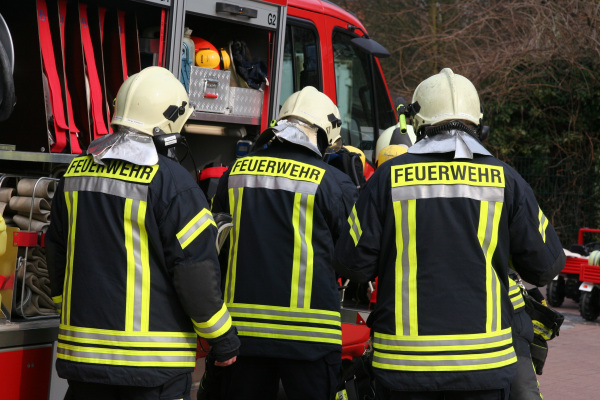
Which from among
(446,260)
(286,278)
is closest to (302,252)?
(286,278)

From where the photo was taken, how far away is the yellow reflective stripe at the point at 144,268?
3.12 meters

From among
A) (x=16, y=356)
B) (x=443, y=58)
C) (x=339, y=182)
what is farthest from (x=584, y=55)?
(x=16, y=356)

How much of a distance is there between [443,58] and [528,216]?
42.9ft

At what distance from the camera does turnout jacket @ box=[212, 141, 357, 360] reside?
12.7 ft

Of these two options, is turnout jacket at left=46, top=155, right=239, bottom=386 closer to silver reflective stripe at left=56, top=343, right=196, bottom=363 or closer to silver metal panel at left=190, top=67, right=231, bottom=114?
silver reflective stripe at left=56, top=343, right=196, bottom=363

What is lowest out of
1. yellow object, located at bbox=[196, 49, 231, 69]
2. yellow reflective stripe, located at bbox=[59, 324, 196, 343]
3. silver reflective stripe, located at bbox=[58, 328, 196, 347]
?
silver reflective stripe, located at bbox=[58, 328, 196, 347]

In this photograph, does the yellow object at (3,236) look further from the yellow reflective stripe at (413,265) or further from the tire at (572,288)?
the tire at (572,288)

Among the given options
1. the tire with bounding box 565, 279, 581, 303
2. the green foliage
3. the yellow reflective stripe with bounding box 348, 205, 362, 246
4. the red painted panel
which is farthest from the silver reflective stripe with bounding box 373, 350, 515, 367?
the green foliage

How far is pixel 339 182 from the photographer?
13.2 feet

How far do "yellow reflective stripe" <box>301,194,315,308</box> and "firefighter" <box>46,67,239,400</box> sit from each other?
70 cm

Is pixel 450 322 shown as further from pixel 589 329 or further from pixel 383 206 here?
pixel 589 329

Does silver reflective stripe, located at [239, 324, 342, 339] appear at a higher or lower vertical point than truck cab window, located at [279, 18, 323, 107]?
lower

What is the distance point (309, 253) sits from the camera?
12.8 feet

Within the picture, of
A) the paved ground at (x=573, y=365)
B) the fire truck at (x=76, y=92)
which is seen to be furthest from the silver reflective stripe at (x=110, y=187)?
the paved ground at (x=573, y=365)
